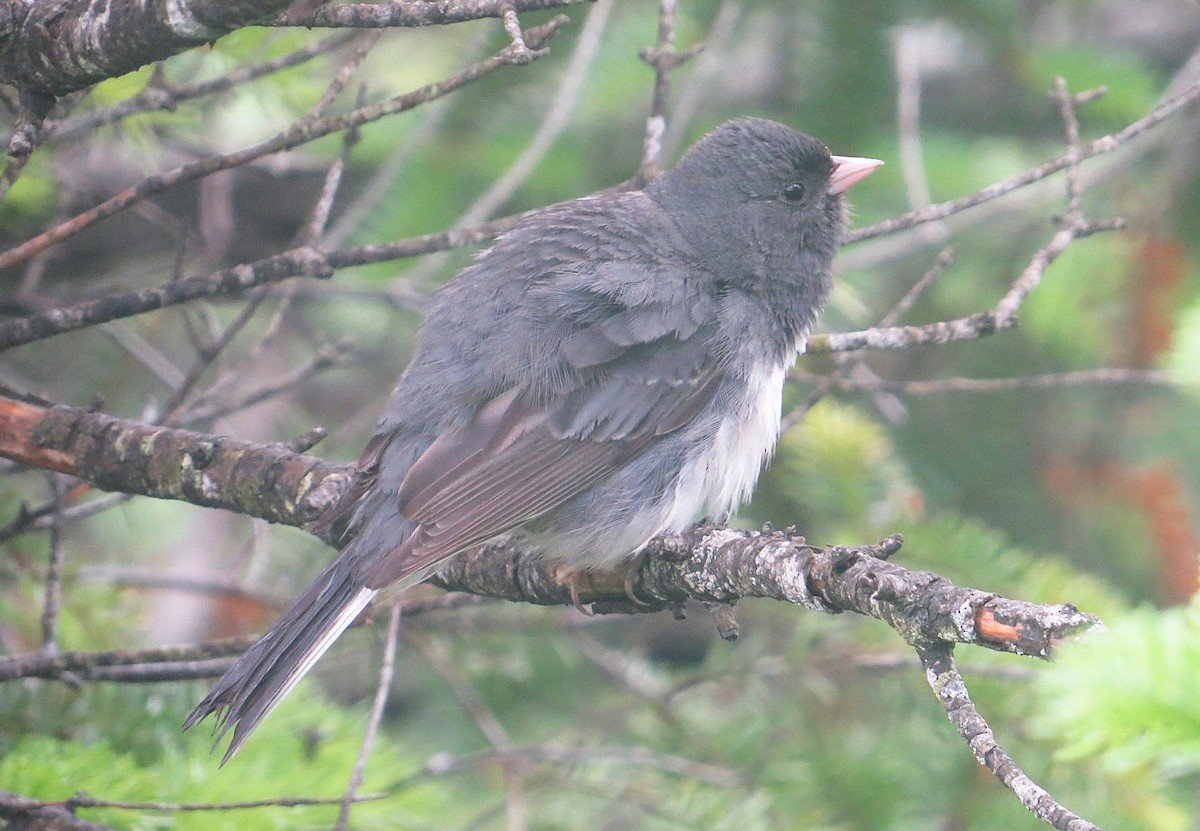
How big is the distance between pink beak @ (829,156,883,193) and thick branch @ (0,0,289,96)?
5.91 feet

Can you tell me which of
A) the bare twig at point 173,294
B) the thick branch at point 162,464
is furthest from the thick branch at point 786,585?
the bare twig at point 173,294

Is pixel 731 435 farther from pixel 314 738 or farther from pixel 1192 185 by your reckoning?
pixel 1192 185

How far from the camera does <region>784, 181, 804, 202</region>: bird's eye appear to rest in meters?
3.00

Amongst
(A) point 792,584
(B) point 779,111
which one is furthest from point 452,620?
(B) point 779,111

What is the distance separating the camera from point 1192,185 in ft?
11.0

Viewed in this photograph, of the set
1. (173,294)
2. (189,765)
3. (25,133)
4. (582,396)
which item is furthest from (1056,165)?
(189,765)

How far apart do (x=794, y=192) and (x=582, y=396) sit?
2.92ft

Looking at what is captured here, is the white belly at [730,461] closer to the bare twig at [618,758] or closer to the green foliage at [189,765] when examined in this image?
the bare twig at [618,758]

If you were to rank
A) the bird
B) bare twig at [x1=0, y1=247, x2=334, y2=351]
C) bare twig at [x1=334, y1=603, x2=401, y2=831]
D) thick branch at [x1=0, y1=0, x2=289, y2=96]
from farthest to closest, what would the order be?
the bird < bare twig at [x1=0, y1=247, x2=334, y2=351] < bare twig at [x1=334, y1=603, x2=401, y2=831] < thick branch at [x1=0, y1=0, x2=289, y2=96]

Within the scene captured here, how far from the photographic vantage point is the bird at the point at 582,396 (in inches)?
91.5

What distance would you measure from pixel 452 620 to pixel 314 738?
0.83 metres

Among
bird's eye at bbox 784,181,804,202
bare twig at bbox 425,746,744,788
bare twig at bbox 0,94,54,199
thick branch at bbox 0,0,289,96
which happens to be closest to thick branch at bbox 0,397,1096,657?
bare twig at bbox 425,746,744,788

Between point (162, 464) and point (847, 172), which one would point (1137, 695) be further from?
point (847, 172)

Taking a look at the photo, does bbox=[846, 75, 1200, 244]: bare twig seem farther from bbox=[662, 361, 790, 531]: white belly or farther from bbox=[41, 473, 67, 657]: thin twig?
bbox=[41, 473, 67, 657]: thin twig
